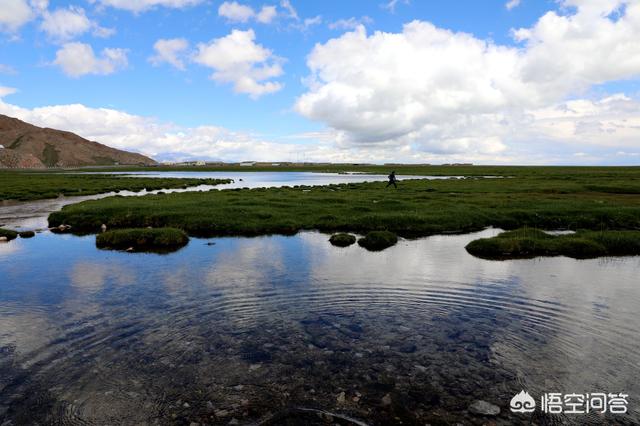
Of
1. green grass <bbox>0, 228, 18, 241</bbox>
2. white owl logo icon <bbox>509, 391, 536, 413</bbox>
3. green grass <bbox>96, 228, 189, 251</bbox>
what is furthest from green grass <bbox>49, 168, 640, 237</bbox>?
white owl logo icon <bbox>509, 391, 536, 413</bbox>

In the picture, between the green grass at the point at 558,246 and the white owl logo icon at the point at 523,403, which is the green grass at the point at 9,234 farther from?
the white owl logo icon at the point at 523,403

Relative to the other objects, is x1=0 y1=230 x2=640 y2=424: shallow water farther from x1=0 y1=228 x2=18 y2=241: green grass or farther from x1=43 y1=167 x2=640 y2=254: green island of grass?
x1=43 y1=167 x2=640 y2=254: green island of grass

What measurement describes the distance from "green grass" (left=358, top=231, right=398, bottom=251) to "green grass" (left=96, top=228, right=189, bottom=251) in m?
13.5

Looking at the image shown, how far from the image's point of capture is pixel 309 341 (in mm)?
12938

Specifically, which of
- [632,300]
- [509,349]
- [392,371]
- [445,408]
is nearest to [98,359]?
[392,371]

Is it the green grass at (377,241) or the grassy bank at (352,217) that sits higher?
the grassy bank at (352,217)

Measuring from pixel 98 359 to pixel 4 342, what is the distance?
376cm

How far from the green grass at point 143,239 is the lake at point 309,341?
5.83 meters

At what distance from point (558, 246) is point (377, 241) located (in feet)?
39.7

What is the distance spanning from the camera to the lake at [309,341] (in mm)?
9523

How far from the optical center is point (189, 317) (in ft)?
49.0

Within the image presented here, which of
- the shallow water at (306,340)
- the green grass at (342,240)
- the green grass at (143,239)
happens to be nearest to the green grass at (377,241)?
the green grass at (342,240)

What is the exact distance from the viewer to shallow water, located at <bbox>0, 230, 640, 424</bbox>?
9.60 metres

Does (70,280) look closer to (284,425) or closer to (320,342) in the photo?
(320,342)
